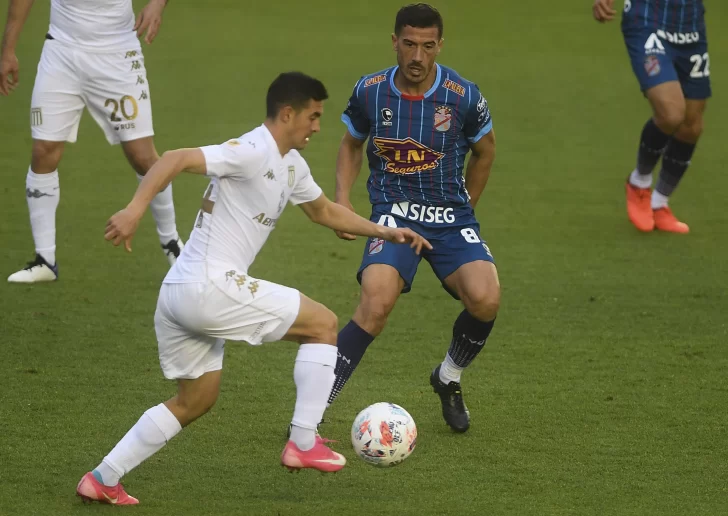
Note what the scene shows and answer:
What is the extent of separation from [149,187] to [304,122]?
67 centimetres

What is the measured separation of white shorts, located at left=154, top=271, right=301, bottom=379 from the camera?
4.10 metres

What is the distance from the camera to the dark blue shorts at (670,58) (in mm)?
8094

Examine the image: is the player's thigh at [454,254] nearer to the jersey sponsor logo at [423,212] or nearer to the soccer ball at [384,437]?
the jersey sponsor logo at [423,212]

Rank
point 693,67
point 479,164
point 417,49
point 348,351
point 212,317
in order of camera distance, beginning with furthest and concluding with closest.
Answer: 1. point 693,67
2. point 479,164
3. point 417,49
4. point 348,351
5. point 212,317

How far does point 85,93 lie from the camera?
7051 millimetres

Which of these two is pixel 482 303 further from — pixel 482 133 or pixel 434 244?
pixel 482 133

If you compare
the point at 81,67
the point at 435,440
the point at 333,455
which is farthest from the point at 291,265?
the point at 333,455

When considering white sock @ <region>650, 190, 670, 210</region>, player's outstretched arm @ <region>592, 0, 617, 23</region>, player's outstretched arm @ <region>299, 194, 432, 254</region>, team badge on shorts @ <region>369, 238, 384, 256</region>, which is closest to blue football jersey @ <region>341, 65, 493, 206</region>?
team badge on shorts @ <region>369, 238, 384, 256</region>

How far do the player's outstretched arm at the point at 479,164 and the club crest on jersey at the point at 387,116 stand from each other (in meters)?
0.42

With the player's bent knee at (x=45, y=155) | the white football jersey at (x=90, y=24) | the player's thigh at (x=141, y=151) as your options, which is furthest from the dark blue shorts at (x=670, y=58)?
the player's bent knee at (x=45, y=155)

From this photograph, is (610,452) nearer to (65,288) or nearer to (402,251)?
(402,251)

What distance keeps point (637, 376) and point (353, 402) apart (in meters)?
1.44

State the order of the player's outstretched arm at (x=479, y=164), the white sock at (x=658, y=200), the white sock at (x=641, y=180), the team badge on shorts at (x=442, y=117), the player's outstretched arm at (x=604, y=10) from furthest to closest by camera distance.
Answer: the white sock at (x=658, y=200) → the white sock at (x=641, y=180) → the player's outstretched arm at (x=604, y=10) → the player's outstretched arm at (x=479, y=164) → the team badge on shorts at (x=442, y=117)

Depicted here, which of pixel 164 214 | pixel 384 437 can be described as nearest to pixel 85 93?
pixel 164 214
